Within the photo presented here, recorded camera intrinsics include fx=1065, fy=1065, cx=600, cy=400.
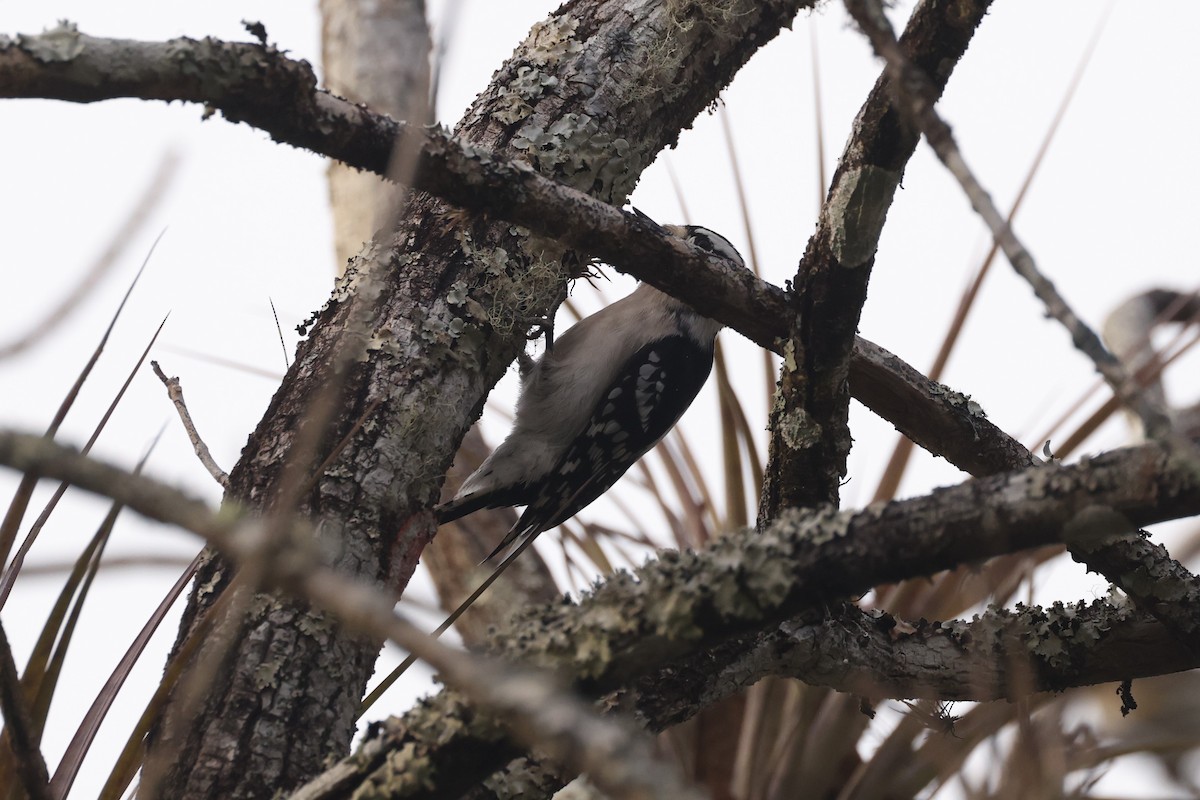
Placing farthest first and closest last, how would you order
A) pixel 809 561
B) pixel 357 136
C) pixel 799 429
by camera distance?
pixel 799 429, pixel 357 136, pixel 809 561

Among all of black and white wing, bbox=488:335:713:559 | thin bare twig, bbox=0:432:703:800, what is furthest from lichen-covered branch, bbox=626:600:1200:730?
black and white wing, bbox=488:335:713:559

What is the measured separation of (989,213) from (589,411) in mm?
2734

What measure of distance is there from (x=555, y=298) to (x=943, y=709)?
1.24m

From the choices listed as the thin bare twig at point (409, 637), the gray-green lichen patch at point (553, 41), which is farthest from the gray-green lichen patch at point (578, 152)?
the thin bare twig at point (409, 637)

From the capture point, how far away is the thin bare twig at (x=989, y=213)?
0.95 metres

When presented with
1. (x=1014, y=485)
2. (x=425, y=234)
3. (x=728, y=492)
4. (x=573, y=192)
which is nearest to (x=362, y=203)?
(x=728, y=492)

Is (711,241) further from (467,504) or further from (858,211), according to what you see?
(858,211)

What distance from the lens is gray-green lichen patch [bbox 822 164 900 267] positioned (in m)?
1.68

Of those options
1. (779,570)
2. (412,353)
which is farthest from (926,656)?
(412,353)

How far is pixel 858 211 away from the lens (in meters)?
1.68

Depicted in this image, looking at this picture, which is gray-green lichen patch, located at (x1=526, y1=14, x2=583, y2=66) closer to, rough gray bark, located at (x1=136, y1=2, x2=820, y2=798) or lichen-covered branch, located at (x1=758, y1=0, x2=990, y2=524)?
rough gray bark, located at (x1=136, y1=2, x2=820, y2=798)

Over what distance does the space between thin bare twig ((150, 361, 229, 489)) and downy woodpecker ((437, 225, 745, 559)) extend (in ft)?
5.01

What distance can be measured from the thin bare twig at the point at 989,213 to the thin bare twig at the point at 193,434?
1.38 m

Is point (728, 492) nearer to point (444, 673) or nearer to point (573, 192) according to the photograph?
point (573, 192)
